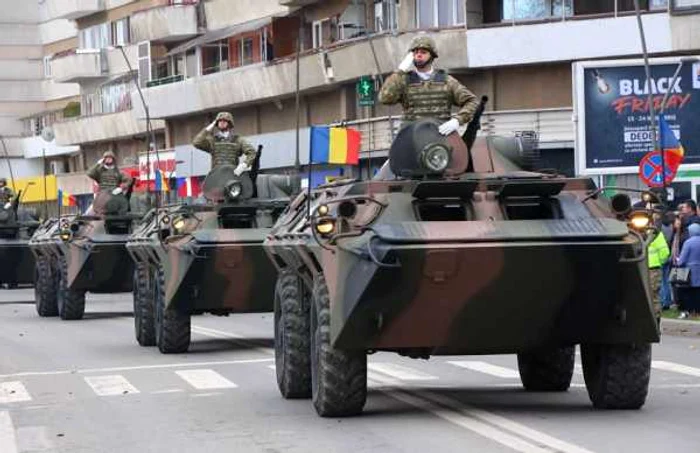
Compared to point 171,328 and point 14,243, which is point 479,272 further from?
point 14,243

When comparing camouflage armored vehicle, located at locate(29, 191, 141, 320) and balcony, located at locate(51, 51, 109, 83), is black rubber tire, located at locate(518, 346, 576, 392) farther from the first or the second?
balcony, located at locate(51, 51, 109, 83)

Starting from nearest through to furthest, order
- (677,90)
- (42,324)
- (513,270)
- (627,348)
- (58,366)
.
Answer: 1. (513,270)
2. (627,348)
3. (58,366)
4. (42,324)
5. (677,90)

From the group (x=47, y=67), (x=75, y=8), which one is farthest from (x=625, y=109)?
(x=47, y=67)

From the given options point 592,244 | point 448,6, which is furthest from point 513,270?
point 448,6

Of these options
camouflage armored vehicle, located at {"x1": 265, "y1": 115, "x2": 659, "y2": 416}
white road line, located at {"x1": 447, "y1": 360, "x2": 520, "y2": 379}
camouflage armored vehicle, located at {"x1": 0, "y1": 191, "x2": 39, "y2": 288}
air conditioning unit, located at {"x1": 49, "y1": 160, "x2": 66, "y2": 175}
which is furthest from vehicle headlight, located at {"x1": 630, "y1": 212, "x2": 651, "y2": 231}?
air conditioning unit, located at {"x1": 49, "y1": 160, "x2": 66, "y2": 175}

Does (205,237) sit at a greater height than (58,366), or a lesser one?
greater

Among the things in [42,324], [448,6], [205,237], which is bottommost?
[42,324]

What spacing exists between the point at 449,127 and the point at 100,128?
64.6 metres

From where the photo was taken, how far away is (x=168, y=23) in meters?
65.6

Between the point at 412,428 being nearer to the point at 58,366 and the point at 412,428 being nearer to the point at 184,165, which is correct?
the point at 58,366

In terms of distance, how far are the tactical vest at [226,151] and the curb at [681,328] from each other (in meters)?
6.49

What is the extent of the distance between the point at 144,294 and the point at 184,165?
4132 centimetres

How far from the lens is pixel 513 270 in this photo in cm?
1133

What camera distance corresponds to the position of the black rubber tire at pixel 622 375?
12070mm
